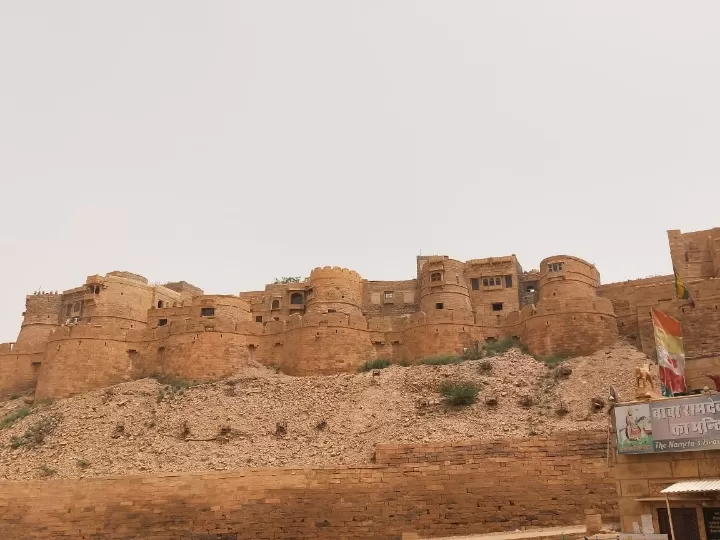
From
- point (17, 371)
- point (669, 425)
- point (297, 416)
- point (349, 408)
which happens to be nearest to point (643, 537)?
point (669, 425)

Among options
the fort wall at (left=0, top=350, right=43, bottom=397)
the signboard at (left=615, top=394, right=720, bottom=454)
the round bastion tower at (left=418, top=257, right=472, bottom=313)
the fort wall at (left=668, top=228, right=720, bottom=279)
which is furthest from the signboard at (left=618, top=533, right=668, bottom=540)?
the fort wall at (left=0, top=350, right=43, bottom=397)

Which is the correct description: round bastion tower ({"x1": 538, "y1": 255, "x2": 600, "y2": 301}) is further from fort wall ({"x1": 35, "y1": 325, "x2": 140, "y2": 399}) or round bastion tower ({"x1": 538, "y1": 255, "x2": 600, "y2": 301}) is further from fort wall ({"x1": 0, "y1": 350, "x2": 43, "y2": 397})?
fort wall ({"x1": 0, "y1": 350, "x2": 43, "y2": 397})


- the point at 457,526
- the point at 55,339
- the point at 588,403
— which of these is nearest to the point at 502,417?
the point at 588,403

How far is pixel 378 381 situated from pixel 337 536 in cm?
949

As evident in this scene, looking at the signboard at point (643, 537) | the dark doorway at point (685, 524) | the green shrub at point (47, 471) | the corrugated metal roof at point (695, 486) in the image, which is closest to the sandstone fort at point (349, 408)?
the dark doorway at point (685, 524)

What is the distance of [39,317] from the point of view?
4150 centimetres

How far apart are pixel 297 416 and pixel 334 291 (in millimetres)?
13997

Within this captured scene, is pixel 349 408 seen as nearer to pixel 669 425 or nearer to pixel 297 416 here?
pixel 297 416

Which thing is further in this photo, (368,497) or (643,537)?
(368,497)

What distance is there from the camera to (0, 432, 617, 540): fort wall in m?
18.6

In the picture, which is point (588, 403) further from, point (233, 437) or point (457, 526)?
point (233, 437)

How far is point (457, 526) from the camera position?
18.7 m

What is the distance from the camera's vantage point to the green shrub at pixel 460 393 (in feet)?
81.1

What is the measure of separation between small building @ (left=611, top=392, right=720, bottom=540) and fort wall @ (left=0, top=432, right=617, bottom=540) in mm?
4607
